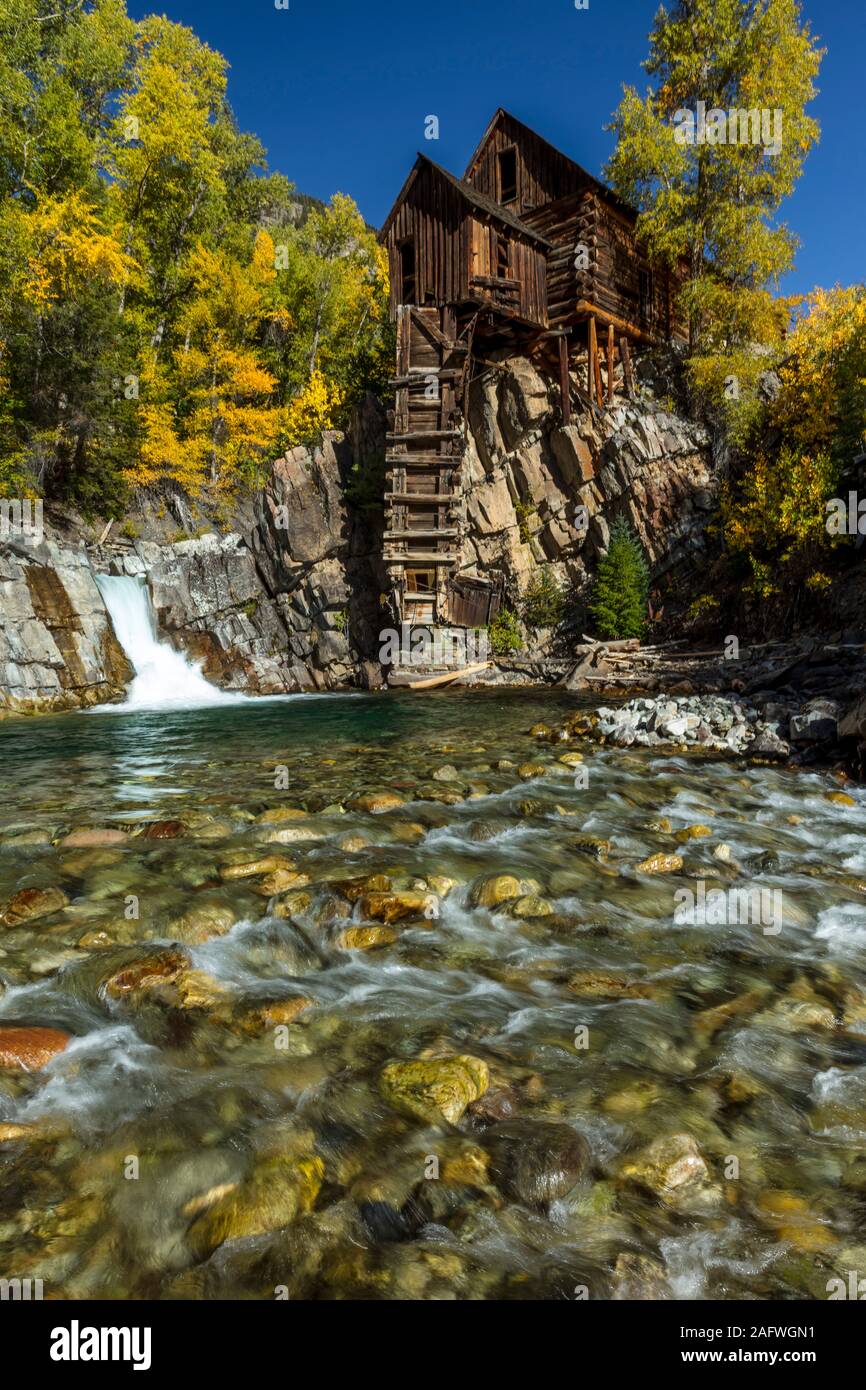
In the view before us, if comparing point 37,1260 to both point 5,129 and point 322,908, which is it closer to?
point 322,908

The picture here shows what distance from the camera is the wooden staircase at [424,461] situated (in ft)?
96.3

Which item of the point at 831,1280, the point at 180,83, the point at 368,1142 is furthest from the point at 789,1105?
the point at 180,83

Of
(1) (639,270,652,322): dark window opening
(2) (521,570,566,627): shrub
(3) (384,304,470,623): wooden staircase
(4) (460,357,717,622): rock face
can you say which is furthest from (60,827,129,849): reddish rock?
(1) (639,270,652,322): dark window opening

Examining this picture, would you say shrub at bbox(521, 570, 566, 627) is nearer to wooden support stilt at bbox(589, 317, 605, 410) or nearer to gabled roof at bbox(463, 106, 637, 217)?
wooden support stilt at bbox(589, 317, 605, 410)

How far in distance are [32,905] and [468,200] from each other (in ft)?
113

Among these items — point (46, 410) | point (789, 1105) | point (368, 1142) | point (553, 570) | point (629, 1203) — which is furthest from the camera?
point (553, 570)

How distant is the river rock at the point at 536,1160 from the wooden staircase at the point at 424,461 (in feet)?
87.0

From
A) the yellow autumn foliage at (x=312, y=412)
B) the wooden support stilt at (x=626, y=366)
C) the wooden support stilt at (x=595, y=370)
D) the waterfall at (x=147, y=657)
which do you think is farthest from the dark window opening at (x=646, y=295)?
the waterfall at (x=147, y=657)

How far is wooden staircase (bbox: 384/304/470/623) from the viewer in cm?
2936

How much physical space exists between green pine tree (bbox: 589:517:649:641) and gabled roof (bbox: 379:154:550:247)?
50.9 ft

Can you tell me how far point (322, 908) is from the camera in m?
→ 5.98

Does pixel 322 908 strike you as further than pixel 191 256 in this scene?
No

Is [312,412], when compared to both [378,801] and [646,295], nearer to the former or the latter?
[646,295]

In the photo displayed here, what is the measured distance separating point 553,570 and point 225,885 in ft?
92.0
